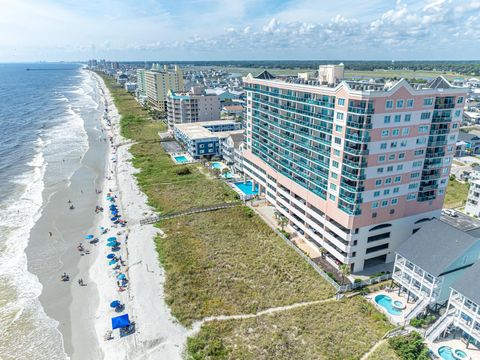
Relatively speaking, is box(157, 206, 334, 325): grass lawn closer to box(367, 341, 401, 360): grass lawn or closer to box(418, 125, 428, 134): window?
box(367, 341, 401, 360): grass lawn

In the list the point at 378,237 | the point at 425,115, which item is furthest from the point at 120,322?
the point at 425,115

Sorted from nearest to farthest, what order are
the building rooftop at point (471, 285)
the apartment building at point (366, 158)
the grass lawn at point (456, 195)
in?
the building rooftop at point (471, 285), the apartment building at point (366, 158), the grass lawn at point (456, 195)

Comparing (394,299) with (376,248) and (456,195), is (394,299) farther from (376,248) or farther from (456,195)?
(456,195)

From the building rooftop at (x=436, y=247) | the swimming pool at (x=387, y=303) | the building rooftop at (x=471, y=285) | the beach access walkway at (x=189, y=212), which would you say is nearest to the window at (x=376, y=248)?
the building rooftop at (x=436, y=247)

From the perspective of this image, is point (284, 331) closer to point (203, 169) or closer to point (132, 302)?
point (132, 302)

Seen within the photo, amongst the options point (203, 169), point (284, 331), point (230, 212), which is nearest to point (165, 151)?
point (203, 169)

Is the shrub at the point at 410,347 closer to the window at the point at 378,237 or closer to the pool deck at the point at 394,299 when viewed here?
the pool deck at the point at 394,299
